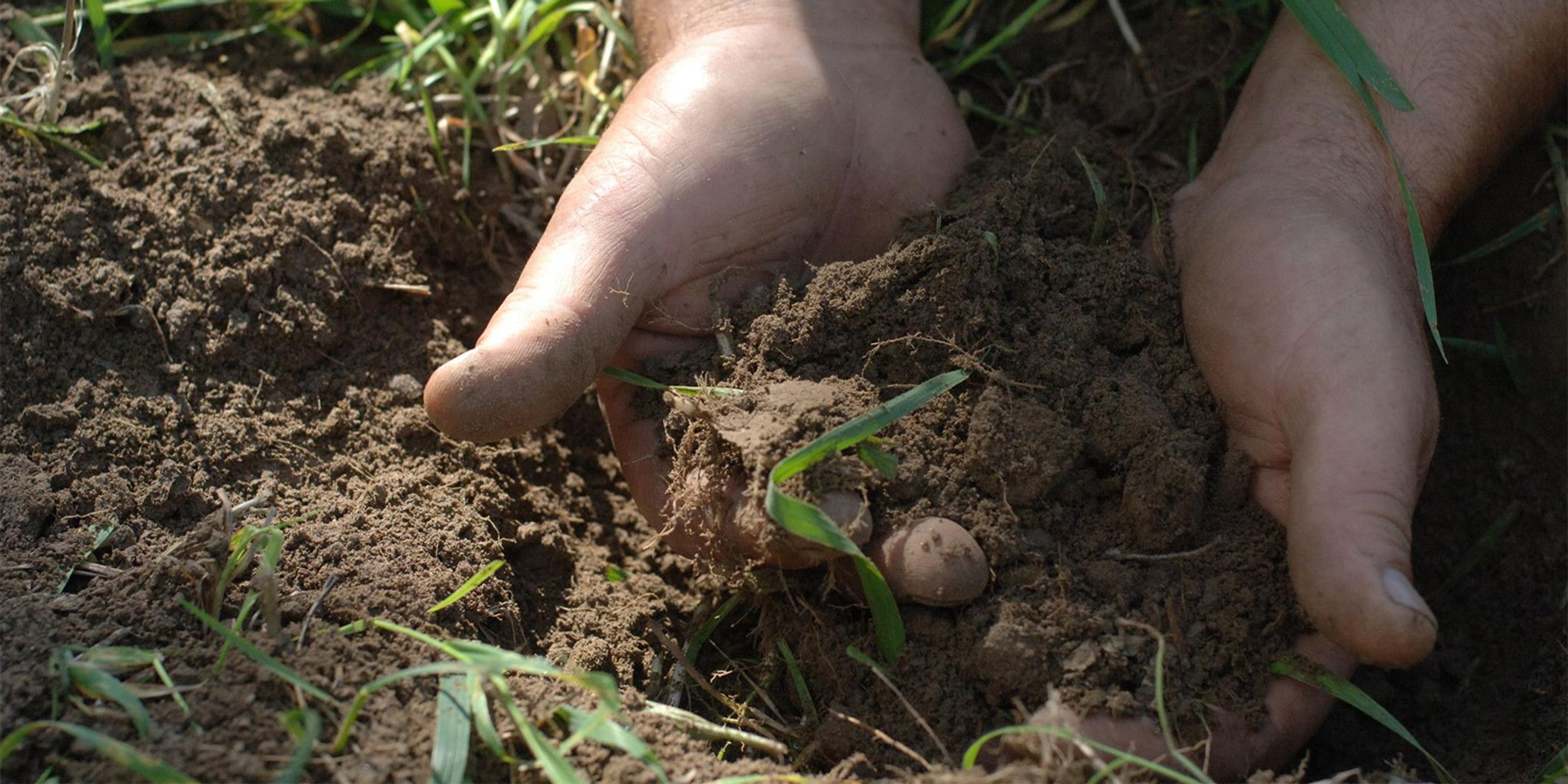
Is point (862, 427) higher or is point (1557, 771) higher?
point (862, 427)

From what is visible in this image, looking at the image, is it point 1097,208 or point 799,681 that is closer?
point 799,681

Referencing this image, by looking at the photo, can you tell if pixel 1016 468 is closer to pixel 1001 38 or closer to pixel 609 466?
pixel 609 466

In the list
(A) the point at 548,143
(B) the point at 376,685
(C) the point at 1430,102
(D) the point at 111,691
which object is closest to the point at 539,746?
(B) the point at 376,685

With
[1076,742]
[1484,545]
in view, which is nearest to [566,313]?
[1076,742]

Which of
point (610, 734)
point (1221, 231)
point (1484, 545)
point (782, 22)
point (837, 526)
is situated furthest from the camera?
point (782, 22)

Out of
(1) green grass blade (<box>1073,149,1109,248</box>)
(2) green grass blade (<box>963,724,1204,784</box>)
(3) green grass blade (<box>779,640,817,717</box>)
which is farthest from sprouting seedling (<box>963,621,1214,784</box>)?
(1) green grass blade (<box>1073,149,1109,248</box>)

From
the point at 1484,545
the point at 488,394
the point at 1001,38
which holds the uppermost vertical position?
the point at 1001,38

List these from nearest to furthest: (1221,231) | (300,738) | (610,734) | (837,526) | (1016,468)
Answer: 1. (300,738)
2. (610,734)
3. (837,526)
4. (1016,468)
5. (1221,231)
